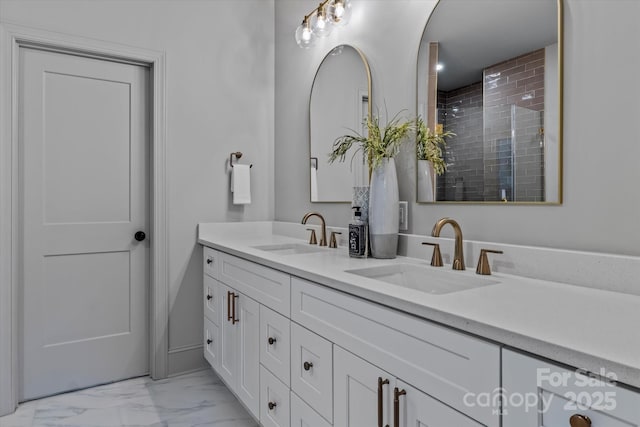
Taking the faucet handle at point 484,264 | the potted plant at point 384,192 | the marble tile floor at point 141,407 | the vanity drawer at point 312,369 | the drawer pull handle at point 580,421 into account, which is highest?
the potted plant at point 384,192

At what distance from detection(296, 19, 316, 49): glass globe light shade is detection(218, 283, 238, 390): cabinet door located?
1470mm

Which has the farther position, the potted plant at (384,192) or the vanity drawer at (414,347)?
the potted plant at (384,192)

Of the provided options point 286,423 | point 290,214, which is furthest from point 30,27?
point 286,423

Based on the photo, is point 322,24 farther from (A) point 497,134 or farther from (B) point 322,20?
(A) point 497,134

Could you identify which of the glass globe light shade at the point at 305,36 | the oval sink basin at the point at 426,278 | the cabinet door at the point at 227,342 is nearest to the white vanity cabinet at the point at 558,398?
the oval sink basin at the point at 426,278

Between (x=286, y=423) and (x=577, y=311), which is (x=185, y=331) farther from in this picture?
(x=577, y=311)

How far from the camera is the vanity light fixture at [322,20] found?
6.67ft

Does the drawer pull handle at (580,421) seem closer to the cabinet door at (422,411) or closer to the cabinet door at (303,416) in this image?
the cabinet door at (422,411)

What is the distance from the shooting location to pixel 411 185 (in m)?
1.70

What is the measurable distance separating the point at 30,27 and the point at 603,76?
2.56 metres

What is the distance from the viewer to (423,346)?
902 mm

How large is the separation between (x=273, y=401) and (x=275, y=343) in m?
0.24

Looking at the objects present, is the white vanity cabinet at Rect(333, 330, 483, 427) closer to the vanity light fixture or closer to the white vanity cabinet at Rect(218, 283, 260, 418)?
the white vanity cabinet at Rect(218, 283, 260, 418)

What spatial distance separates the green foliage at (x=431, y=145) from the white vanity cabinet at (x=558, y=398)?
983 millimetres
